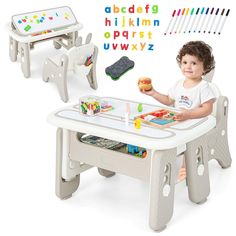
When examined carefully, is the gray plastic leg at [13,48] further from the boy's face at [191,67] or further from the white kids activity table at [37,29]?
the boy's face at [191,67]

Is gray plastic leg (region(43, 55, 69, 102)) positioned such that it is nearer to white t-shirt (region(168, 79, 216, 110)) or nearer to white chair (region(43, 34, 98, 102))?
white chair (region(43, 34, 98, 102))

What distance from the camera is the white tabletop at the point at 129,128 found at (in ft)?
7.57

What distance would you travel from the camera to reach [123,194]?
2756 millimetres

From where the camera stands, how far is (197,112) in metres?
2.66

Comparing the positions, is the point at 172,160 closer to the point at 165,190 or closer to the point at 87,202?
the point at 165,190

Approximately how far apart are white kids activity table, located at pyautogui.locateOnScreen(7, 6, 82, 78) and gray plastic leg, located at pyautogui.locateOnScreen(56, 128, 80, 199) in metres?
Answer: 1.49

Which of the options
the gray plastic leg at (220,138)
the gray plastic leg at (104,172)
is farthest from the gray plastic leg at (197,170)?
the gray plastic leg at (104,172)

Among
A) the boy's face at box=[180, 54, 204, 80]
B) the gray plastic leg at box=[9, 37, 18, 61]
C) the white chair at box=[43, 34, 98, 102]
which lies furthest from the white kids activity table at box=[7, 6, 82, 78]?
the boy's face at box=[180, 54, 204, 80]

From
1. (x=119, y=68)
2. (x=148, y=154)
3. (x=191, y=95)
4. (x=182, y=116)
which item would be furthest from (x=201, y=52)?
(x=148, y=154)

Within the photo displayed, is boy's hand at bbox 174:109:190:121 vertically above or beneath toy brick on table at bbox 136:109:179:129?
above

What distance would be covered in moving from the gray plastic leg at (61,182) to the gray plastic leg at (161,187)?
1.61 ft

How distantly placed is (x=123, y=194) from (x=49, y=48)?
7.09 ft

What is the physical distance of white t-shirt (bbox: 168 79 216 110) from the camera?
2.78 metres

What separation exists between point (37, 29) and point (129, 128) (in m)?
1.92
